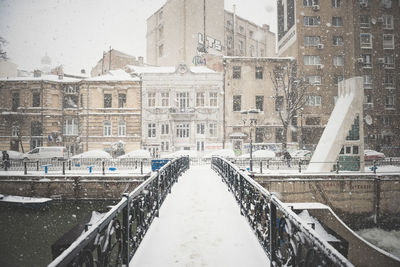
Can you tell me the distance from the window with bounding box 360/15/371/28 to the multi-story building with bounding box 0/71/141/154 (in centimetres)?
3210

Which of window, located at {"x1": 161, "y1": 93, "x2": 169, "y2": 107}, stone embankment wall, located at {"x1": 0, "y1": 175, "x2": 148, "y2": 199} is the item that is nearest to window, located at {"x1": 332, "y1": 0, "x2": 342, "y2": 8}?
window, located at {"x1": 161, "y1": 93, "x2": 169, "y2": 107}

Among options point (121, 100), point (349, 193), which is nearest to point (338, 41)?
point (349, 193)

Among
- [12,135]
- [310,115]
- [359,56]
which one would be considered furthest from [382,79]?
[12,135]

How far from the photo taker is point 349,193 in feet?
47.3

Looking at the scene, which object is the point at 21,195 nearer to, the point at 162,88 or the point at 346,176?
the point at 162,88

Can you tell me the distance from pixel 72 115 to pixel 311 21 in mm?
34426

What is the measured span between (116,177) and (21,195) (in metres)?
6.72

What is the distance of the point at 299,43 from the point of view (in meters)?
32.2


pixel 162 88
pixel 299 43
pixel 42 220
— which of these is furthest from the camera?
pixel 299 43

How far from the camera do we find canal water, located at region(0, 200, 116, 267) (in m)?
9.62

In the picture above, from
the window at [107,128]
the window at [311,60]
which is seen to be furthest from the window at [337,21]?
the window at [107,128]

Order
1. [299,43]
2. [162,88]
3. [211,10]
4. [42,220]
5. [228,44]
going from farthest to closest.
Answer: [228,44] → [211,10] → [299,43] → [162,88] → [42,220]

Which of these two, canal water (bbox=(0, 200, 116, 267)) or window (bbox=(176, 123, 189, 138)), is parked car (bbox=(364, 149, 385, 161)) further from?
canal water (bbox=(0, 200, 116, 267))

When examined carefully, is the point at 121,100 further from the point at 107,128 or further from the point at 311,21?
the point at 311,21
